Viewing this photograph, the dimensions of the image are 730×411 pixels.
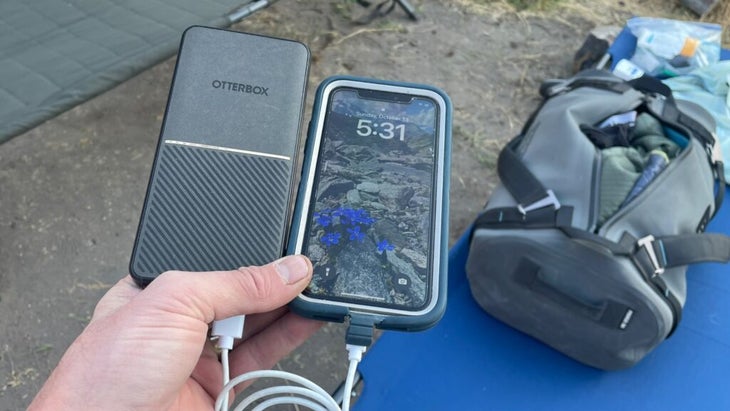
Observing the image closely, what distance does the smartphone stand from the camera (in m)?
0.86

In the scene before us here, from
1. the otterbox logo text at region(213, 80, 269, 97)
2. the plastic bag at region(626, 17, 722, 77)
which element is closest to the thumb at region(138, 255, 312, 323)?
the otterbox logo text at region(213, 80, 269, 97)

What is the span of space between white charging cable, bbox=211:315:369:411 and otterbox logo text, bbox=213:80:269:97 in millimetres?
373

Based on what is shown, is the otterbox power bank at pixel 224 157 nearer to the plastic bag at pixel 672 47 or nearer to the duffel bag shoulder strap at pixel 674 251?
the duffel bag shoulder strap at pixel 674 251

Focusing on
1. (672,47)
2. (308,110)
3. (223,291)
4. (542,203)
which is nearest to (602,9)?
(672,47)

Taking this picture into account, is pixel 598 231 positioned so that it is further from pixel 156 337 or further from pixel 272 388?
pixel 156 337

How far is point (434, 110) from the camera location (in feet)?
3.41

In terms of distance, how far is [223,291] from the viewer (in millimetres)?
759

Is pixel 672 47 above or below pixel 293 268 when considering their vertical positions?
below

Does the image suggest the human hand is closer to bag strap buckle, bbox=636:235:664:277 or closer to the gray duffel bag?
the gray duffel bag

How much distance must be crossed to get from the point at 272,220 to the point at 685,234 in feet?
2.92

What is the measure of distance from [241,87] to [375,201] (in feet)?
0.95

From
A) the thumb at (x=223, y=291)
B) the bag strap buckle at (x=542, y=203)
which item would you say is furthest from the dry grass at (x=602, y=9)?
the thumb at (x=223, y=291)

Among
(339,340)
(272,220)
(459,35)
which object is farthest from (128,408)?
(459,35)

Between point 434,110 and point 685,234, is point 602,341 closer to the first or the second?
point 685,234
